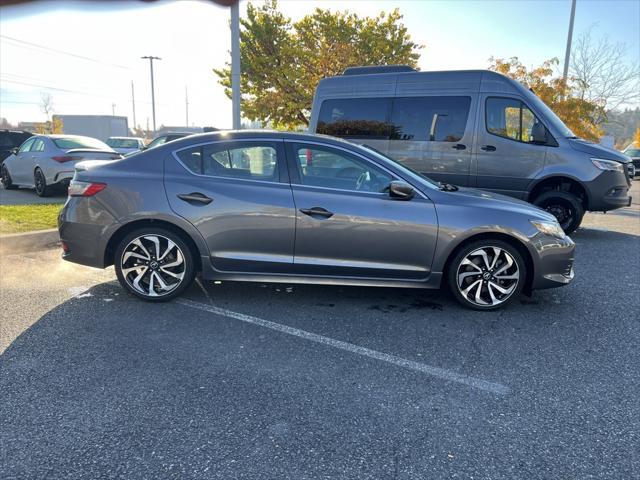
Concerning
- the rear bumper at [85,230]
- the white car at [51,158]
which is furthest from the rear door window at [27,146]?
the rear bumper at [85,230]

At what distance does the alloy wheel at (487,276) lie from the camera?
410 centimetres

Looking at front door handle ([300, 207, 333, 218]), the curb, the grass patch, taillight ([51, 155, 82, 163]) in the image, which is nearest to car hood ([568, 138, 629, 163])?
front door handle ([300, 207, 333, 218])

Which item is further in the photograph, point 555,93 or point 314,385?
point 555,93

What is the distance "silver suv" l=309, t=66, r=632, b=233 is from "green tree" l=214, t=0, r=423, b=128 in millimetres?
12365

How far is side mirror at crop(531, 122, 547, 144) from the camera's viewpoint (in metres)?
7.17

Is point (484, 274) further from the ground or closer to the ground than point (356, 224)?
closer to the ground

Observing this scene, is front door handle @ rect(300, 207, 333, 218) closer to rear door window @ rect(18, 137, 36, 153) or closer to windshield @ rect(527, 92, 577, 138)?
windshield @ rect(527, 92, 577, 138)

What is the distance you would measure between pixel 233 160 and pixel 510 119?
16.8 ft

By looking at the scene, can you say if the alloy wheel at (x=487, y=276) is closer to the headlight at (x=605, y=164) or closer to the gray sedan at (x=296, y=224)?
the gray sedan at (x=296, y=224)

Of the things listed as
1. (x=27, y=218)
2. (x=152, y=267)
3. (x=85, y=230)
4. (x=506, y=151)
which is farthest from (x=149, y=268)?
(x=506, y=151)

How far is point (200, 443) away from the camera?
2.28 meters

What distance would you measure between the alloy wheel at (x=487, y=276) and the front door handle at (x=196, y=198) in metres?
2.34

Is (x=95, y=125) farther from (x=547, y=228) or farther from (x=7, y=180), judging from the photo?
(x=547, y=228)

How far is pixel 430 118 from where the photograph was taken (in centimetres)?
765
